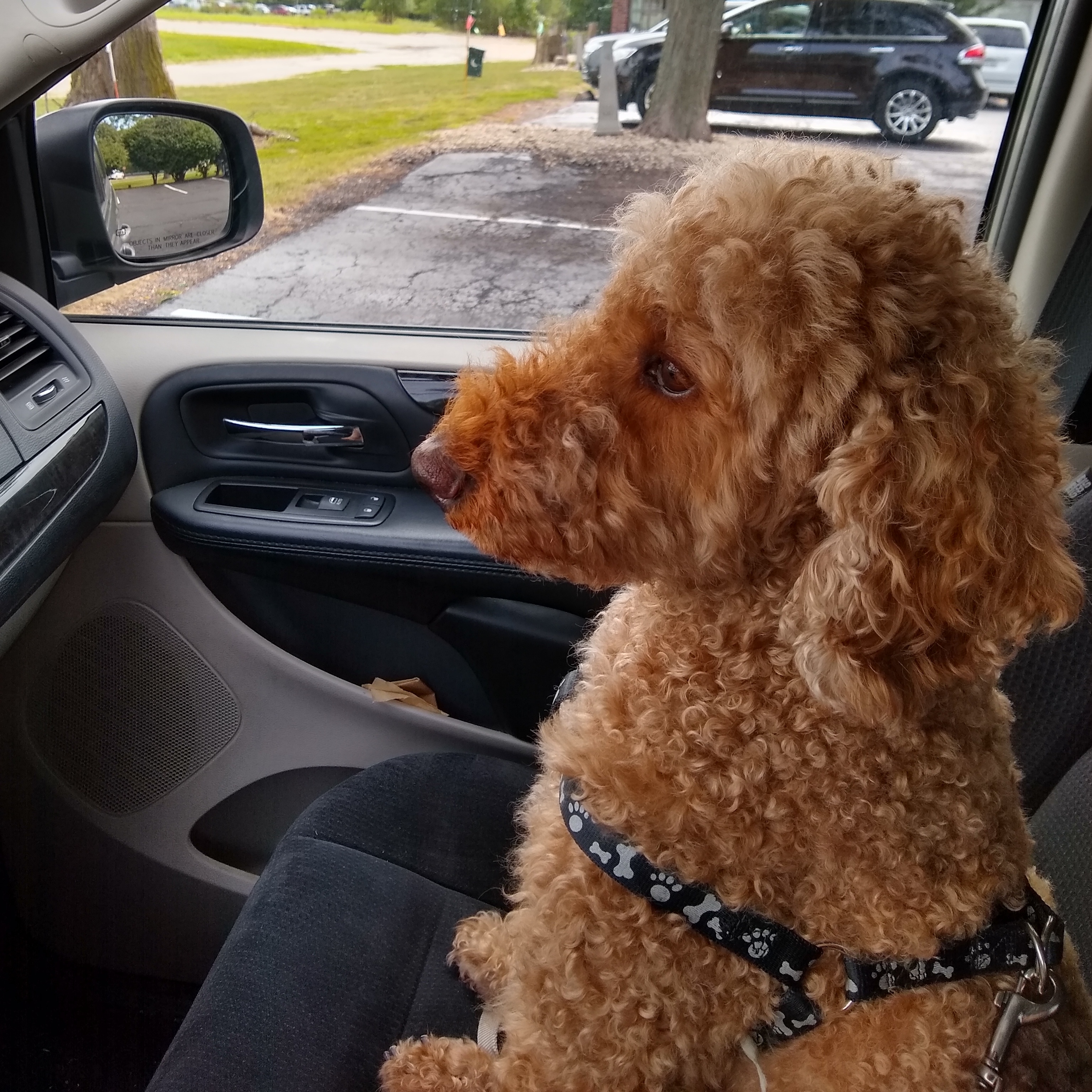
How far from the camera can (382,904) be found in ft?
5.23

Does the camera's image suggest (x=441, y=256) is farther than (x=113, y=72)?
Yes

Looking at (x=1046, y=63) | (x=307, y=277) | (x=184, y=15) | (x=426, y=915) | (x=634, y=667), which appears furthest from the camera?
(x=307, y=277)

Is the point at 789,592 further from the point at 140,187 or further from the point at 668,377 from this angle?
the point at 140,187

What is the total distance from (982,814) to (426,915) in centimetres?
93

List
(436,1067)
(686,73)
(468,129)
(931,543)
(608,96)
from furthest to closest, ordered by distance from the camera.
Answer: (468,129)
(608,96)
(686,73)
(436,1067)
(931,543)

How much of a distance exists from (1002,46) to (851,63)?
0.32m

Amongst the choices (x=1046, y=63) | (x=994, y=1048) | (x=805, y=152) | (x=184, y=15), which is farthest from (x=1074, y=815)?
(x=184, y=15)

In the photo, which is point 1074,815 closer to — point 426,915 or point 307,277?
point 426,915

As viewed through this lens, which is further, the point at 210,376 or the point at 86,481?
the point at 210,376

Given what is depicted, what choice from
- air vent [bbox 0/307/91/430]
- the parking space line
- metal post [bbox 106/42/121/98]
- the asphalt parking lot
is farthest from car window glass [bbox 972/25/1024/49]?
air vent [bbox 0/307/91/430]

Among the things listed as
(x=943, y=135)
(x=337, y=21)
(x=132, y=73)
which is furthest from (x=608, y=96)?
(x=132, y=73)

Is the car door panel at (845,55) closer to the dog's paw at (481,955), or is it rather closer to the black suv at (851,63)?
the black suv at (851,63)

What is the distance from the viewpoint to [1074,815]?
1395 mm

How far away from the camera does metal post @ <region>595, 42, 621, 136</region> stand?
220 centimetres
